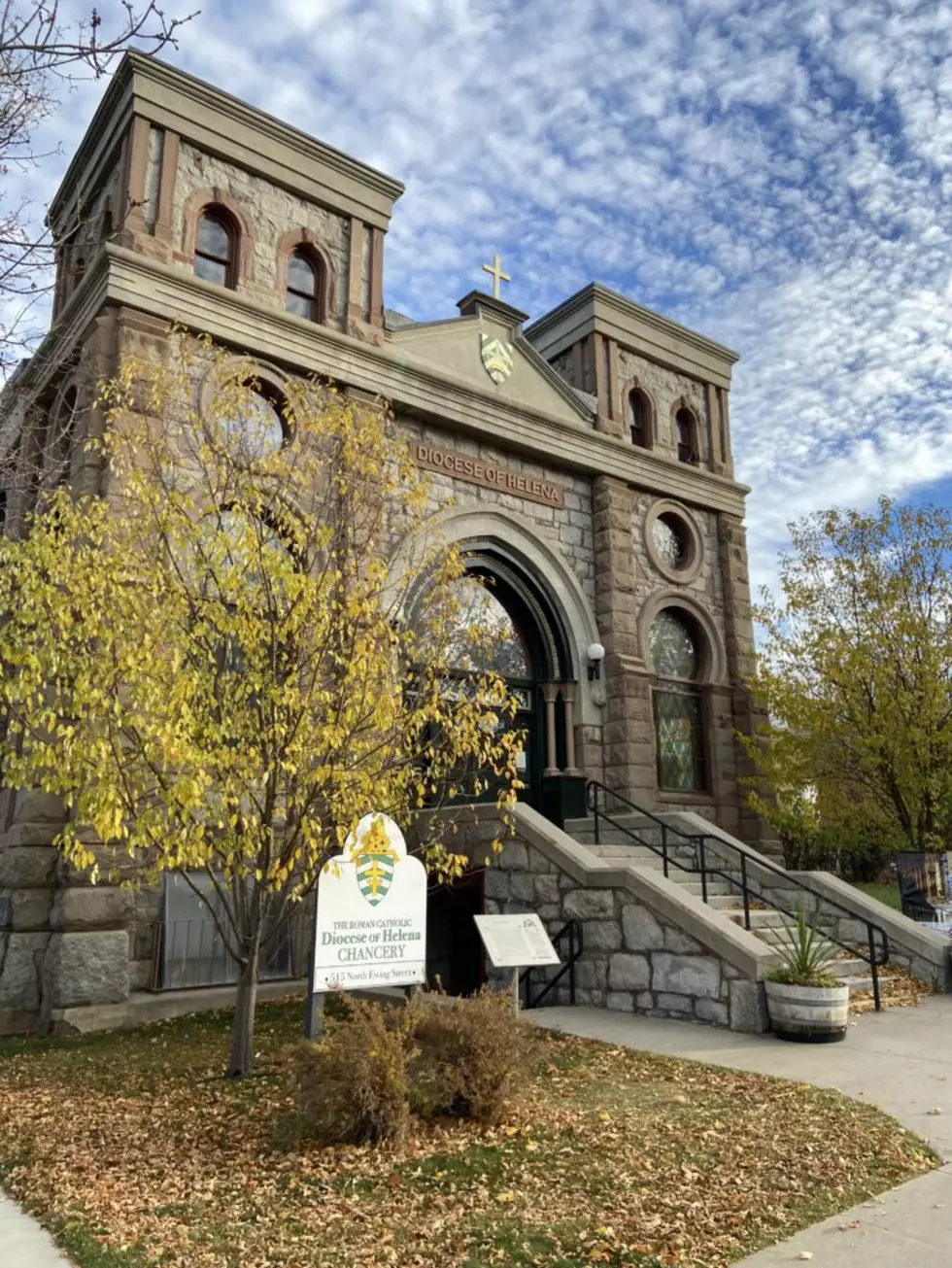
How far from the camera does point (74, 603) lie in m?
6.48

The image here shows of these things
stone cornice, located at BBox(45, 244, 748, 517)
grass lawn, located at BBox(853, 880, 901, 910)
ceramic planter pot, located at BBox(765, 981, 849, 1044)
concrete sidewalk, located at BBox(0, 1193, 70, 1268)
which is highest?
stone cornice, located at BBox(45, 244, 748, 517)

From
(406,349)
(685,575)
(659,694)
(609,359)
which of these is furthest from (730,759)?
(406,349)

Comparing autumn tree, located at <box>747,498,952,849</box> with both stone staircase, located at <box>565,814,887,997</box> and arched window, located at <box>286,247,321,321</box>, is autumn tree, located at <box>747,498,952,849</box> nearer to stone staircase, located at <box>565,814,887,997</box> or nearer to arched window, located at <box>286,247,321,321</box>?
stone staircase, located at <box>565,814,887,997</box>

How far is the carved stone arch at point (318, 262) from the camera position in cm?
1352

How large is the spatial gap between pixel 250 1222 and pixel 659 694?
1317 cm

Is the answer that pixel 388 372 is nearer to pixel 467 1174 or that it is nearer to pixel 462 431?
pixel 462 431

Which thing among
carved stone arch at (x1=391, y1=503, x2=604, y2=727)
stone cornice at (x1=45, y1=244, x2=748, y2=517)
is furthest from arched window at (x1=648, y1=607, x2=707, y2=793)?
stone cornice at (x1=45, y1=244, x2=748, y2=517)

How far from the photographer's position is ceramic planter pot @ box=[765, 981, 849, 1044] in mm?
7875

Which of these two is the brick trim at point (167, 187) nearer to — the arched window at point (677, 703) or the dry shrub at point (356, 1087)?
the arched window at point (677, 703)

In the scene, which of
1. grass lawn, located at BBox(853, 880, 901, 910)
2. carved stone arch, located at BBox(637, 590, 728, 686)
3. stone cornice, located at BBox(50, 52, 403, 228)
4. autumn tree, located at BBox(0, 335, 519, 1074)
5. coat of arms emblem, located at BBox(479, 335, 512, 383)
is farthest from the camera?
grass lawn, located at BBox(853, 880, 901, 910)

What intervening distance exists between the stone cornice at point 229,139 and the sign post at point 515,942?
423 inches

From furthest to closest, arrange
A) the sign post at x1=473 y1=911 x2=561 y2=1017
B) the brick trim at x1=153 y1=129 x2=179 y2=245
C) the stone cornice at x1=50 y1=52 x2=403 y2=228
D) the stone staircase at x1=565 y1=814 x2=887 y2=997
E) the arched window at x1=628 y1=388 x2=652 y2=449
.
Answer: the arched window at x1=628 y1=388 x2=652 y2=449
the stone cornice at x1=50 y1=52 x2=403 y2=228
the brick trim at x1=153 y1=129 x2=179 y2=245
the stone staircase at x1=565 y1=814 x2=887 y2=997
the sign post at x1=473 y1=911 x2=561 y2=1017

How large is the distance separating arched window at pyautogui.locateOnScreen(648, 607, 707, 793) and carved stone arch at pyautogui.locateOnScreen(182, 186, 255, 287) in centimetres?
874

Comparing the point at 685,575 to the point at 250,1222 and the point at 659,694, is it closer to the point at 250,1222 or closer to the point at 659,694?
the point at 659,694
